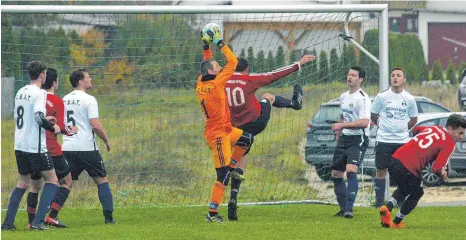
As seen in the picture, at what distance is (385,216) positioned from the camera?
47.4 feet

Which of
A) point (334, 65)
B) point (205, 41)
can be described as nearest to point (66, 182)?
point (205, 41)

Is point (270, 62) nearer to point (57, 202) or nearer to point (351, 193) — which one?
point (351, 193)

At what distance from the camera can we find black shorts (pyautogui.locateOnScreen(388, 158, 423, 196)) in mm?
14289

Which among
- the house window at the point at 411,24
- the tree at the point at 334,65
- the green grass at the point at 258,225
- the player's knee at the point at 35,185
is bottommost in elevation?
the green grass at the point at 258,225

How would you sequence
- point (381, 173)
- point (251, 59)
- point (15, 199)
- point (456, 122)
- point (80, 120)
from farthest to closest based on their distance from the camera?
point (251, 59) < point (381, 173) < point (80, 120) < point (15, 199) < point (456, 122)

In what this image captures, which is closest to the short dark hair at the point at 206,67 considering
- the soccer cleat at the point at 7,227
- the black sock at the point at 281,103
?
the black sock at the point at 281,103

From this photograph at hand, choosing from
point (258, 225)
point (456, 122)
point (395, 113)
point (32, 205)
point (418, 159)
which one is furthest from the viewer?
point (395, 113)

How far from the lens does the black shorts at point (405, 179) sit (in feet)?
46.9

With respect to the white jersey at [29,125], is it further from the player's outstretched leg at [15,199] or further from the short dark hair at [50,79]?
the short dark hair at [50,79]

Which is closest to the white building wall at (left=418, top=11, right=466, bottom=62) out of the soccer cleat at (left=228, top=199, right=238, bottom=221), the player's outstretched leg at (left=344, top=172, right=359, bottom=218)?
the player's outstretched leg at (left=344, top=172, right=359, bottom=218)

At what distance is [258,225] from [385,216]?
1.58 m

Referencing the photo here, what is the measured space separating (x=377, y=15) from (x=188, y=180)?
3922 millimetres

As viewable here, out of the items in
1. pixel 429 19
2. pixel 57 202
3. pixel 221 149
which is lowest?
pixel 57 202

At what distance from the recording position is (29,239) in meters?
13.7
